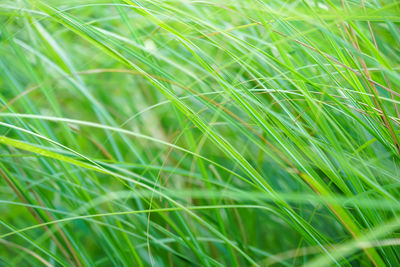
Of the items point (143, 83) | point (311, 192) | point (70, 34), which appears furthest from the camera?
point (70, 34)

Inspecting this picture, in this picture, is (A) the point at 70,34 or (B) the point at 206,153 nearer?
(B) the point at 206,153

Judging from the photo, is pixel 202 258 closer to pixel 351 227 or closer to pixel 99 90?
pixel 351 227

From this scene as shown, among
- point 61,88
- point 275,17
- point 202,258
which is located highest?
point 275,17

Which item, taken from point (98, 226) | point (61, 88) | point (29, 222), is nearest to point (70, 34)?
point (61, 88)

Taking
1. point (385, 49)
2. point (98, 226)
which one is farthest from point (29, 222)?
point (385, 49)

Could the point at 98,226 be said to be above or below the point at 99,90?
below

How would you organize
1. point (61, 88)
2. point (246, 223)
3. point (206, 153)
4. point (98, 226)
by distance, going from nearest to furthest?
point (98, 226) < point (246, 223) < point (206, 153) < point (61, 88)

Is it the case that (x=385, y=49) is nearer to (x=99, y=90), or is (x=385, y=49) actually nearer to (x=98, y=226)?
(x=98, y=226)
